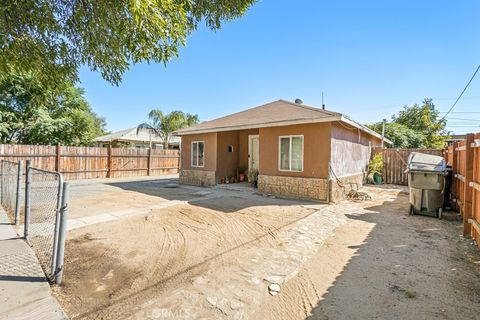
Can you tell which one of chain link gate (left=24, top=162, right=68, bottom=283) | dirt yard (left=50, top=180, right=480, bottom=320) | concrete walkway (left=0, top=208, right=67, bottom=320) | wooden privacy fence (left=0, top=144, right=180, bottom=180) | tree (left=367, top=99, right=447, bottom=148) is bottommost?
dirt yard (left=50, top=180, right=480, bottom=320)

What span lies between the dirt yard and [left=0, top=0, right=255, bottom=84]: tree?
3.06 meters

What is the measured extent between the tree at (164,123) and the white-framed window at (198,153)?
1263 centimetres

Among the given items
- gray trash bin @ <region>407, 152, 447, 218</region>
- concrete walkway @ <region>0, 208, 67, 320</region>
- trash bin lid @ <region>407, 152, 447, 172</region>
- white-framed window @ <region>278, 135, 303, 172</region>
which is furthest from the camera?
white-framed window @ <region>278, 135, 303, 172</region>

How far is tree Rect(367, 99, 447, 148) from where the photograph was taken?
73.3 ft

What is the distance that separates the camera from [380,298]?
2.90 m

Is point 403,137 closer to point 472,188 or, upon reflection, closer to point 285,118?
point 285,118

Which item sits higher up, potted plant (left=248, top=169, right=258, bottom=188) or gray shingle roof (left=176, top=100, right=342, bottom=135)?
gray shingle roof (left=176, top=100, right=342, bottom=135)

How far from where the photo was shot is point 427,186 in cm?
680

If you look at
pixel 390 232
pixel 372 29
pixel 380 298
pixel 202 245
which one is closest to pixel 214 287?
pixel 202 245

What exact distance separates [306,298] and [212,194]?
24.9ft

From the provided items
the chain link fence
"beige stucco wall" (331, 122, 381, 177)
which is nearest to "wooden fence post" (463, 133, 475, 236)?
"beige stucco wall" (331, 122, 381, 177)

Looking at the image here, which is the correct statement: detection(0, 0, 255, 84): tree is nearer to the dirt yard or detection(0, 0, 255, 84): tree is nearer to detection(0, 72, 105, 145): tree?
the dirt yard

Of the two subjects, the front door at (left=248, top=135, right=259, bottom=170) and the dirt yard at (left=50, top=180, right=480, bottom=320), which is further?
the front door at (left=248, top=135, right=259, bottom=170)

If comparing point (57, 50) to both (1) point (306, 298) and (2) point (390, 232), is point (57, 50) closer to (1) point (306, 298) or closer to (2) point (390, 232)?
(1) point (306, 298)
